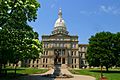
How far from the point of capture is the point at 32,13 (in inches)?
1058

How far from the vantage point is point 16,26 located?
26.4 m

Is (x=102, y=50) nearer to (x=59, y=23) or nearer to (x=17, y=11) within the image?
(x=17, y=11)

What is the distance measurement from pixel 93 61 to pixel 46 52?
170 ft

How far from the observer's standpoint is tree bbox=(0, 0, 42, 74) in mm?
24922

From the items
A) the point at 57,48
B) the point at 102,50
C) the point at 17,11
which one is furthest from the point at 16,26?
the point at 57,48

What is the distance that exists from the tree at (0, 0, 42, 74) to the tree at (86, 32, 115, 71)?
4129cm

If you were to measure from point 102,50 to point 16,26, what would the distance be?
4572 centimetres

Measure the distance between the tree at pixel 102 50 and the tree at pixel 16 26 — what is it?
4129 centimetres

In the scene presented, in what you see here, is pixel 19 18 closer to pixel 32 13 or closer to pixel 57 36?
pixel 32 13

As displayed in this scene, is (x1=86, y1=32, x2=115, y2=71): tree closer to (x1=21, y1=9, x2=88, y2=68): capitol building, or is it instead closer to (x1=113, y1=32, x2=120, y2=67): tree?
(x1=113, y1=32, x2=120, y2=67): tree

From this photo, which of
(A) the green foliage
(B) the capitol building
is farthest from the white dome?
(A) the green foliage

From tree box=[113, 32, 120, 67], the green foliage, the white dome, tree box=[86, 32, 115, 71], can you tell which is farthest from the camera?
the white dome

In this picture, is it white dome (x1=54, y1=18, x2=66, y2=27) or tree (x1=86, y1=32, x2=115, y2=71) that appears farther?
white dome (x1=54, y1=18, x2=66, y2=27)

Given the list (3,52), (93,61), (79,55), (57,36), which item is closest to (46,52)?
(57,36)
